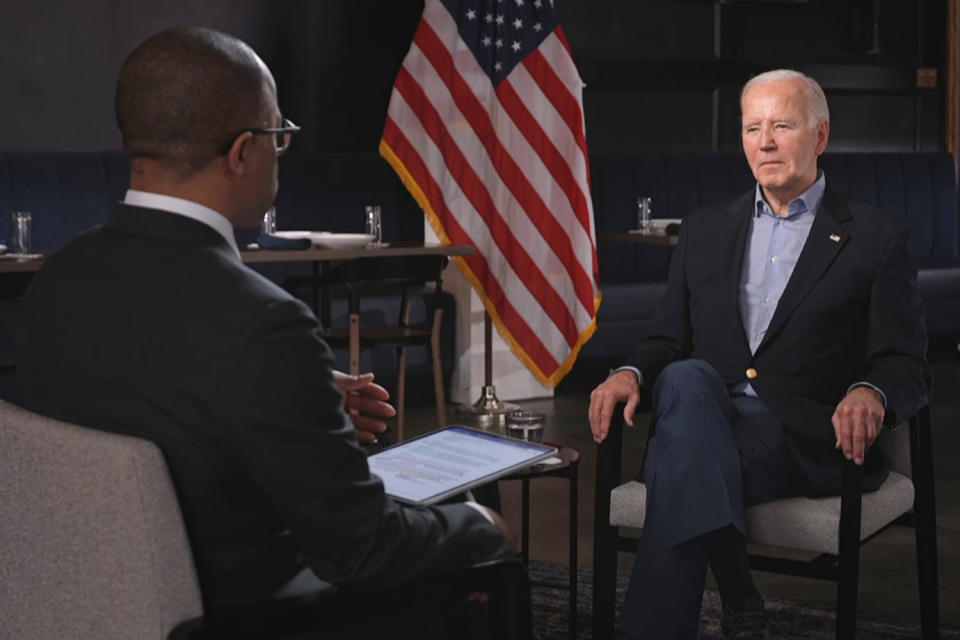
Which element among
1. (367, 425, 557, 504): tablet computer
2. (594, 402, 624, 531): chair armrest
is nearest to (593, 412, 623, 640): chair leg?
(594, 402, 624, 531): chair armrest

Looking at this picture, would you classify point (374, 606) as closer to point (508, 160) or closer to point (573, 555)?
point (573, 555)

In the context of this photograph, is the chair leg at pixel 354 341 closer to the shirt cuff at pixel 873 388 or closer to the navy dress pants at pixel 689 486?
the navy dress pants at pixel 689 486

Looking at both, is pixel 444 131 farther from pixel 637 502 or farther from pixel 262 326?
pixel 262 326

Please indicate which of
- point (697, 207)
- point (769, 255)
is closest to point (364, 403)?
point (769, 255)

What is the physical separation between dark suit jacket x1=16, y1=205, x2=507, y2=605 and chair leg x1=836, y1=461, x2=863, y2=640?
3.84 ft

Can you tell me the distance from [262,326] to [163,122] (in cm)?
26

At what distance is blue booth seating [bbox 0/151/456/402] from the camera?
5.79 meters

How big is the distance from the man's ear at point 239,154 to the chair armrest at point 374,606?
49 cm

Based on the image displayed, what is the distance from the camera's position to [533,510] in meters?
4.41

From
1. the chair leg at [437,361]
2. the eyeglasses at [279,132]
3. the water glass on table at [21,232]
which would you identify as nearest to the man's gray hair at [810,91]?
the eyeglasses at [279,132]

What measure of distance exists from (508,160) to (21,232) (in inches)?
80.3

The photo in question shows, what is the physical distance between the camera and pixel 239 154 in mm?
1557

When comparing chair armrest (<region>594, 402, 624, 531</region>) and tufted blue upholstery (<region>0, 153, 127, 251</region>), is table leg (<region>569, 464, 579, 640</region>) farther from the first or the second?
tufted blue upholstery (<region>0, 153, 127, 251</region>)

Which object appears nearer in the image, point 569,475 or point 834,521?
point 834,521
